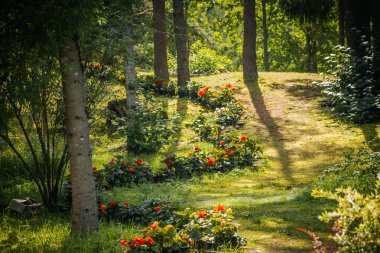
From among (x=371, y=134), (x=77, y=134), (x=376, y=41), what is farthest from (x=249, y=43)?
(x=77, y=134)

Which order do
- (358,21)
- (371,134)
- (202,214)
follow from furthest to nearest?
1. (358,21)
2. (371,134)
3. (202,214)

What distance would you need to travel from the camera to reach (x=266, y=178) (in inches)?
380

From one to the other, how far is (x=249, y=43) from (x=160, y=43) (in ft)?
12.3

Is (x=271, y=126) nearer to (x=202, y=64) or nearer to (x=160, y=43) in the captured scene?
(x=160, y=43)

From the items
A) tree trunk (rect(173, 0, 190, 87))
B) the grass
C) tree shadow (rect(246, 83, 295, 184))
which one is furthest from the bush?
tree shadow (rect(246, 83, 295, 184))

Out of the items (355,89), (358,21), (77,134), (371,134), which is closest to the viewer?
(77,134)

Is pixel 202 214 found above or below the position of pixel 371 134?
below

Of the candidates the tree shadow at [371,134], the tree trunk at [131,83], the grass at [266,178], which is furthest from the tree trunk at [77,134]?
the tree shadow at [371,134]

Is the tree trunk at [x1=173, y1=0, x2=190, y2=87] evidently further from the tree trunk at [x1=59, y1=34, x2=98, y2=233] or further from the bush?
the tree trunk at [x1=59, y1=34, x2=98, y2=233]

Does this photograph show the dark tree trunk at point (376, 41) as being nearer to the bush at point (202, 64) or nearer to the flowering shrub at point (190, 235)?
the flowering shrub at point (190, 235)

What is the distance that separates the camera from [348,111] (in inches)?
521

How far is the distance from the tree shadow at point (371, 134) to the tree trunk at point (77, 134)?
7420 mm

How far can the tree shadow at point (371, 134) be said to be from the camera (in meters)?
10.6

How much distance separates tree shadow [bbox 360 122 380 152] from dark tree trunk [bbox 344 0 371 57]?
243 centimetres
